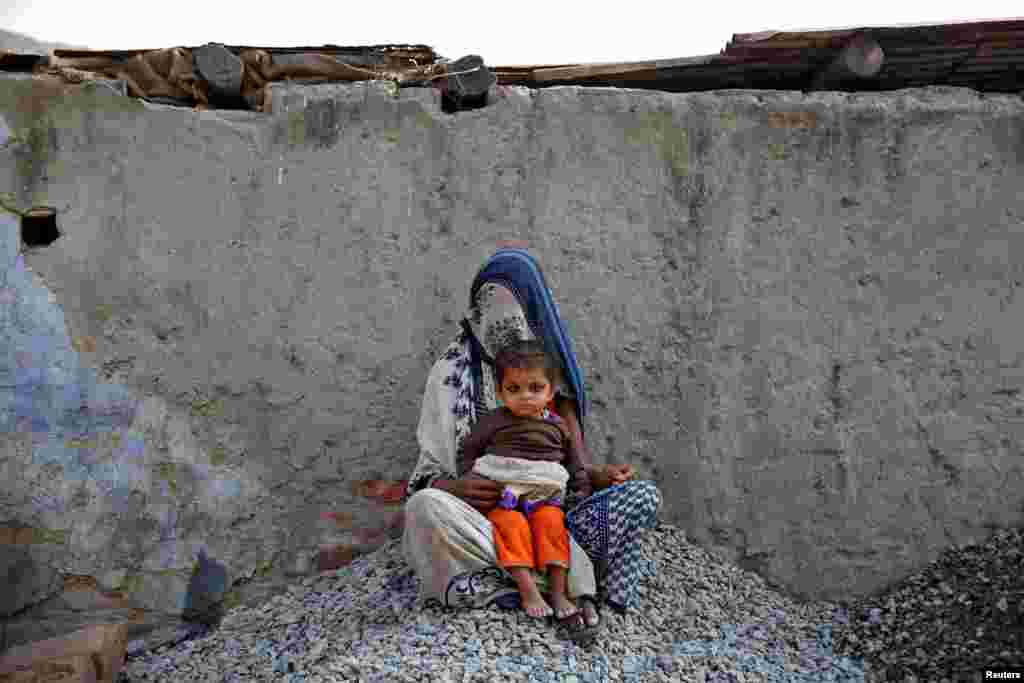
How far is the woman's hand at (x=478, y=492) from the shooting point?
11.2ft

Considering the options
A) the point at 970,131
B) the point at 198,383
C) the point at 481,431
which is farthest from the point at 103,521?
the point at 970,131

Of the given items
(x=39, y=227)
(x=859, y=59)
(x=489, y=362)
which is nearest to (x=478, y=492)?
(x=489, y=362)

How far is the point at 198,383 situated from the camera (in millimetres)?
4121

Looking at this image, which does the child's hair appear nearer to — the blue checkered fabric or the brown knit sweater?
the brown knit sweater

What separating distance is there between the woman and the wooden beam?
157 cm

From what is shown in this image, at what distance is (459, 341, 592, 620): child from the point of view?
3271 millimetres

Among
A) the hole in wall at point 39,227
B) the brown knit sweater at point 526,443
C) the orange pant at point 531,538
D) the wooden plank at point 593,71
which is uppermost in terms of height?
the wooden plank at point 593,71

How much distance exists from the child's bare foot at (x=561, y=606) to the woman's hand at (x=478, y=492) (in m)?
0.36

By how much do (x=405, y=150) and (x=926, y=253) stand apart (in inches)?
86.8

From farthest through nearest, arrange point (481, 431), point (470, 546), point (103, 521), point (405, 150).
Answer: point (405, 150)
point (103, 521)
point (481, 431)
point (470, 546)

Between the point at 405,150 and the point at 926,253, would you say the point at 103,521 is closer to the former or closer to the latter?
the point at 405,150

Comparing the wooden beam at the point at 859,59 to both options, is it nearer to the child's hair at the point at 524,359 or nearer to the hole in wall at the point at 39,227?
the child's hair at the point at 524,359

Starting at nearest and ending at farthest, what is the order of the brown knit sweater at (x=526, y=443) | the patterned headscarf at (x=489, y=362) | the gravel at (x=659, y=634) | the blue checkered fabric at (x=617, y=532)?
the gravel at (x=659, y=634)
the blue checkered fabric at (x=617, y=532)
the brown knit sweater at (x=526, y=443)
the patterned headscarf at (x=489, y=362)

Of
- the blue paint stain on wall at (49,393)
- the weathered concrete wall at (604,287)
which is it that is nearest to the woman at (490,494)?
the weathered concrete wall at (604,287)
